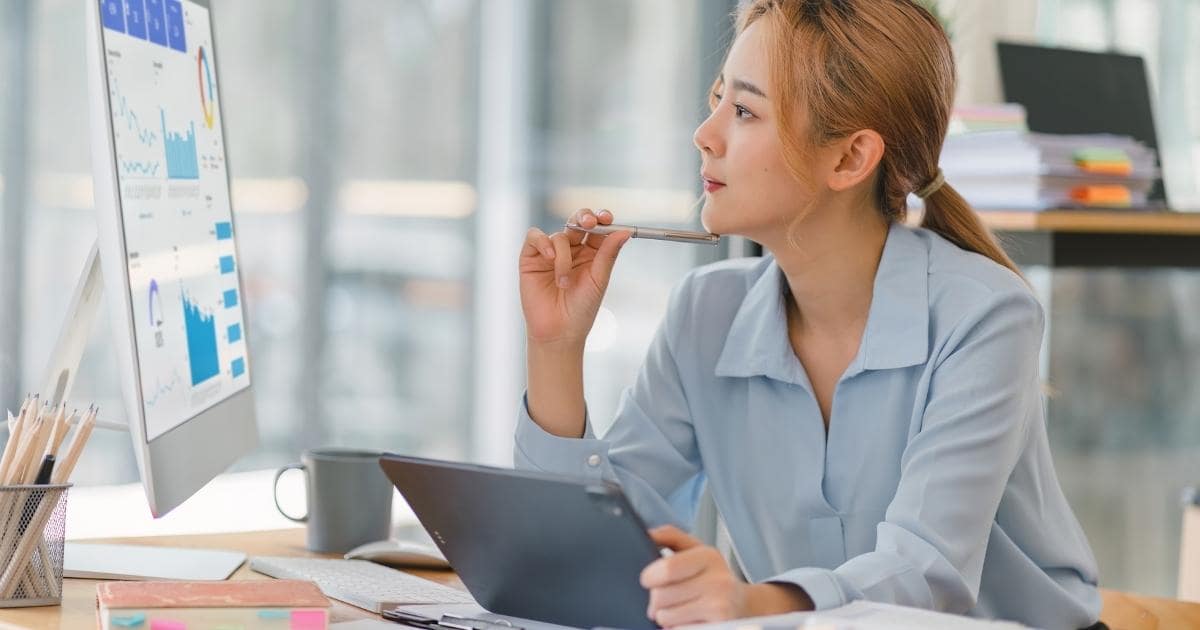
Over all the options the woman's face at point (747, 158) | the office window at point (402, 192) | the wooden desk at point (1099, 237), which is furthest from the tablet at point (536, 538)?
the office window at point (402, 192)

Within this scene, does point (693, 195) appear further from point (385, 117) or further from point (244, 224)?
point (244, 224)

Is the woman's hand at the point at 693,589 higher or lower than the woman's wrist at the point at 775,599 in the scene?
higher

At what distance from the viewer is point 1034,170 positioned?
217 cm

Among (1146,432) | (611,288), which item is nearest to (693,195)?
(611,288)

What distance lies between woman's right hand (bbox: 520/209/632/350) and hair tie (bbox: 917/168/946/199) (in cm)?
31

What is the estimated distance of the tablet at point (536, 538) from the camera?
91cm

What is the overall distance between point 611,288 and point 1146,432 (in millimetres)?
1789

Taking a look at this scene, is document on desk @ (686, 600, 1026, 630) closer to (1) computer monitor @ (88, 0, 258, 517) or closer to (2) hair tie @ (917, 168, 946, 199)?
(1) computer monitor @ (88, 0, 258, 517)

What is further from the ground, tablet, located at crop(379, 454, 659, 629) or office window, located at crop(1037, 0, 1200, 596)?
tablet, located at crop(379, 454, 659, 629)

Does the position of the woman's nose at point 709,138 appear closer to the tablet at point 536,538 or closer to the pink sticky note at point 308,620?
the tablet at point 536,538

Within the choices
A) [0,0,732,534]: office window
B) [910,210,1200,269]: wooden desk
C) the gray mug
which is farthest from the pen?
[0,0,732,534]: office window

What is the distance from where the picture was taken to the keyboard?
1134 millimetres

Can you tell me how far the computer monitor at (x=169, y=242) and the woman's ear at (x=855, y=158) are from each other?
0.61 meters

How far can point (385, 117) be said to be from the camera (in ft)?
13.6
